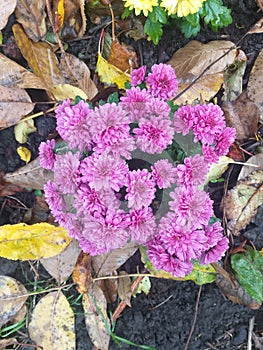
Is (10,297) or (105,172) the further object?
(10,297)

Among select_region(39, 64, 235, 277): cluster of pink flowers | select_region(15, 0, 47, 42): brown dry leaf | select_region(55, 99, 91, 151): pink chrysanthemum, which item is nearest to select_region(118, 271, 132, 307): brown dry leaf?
select_region(39, 64, 235, 277): cluster of pink flowers

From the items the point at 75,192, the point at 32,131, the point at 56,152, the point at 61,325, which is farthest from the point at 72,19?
the point at 61,325

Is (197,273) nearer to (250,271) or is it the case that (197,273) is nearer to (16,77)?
(250,271)

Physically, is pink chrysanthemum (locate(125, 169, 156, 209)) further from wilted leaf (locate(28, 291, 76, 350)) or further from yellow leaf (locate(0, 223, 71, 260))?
wilted leaf (locate(28, 291, 76, 350))

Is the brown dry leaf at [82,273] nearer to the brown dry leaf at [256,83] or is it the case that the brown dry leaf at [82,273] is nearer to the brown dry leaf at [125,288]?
the brown dry leaf at [125,288]

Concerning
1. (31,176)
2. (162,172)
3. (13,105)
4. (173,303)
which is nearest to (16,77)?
(13,105)
